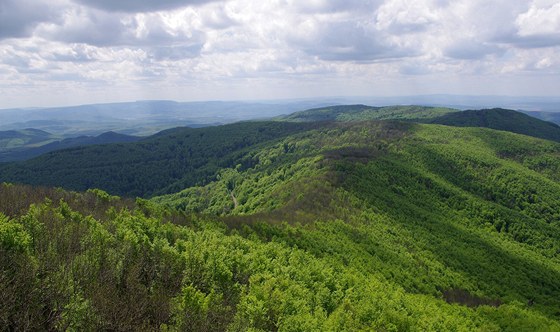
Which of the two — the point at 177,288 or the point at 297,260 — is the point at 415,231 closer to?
→ the point at 297,260

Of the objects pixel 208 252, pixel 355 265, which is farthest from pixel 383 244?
pixel 208 252

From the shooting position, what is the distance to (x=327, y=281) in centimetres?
6700

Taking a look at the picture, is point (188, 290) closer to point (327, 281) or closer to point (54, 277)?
point (54, 277)

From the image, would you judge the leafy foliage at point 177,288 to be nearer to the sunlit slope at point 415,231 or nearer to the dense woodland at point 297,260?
the dense woodland at point 297,260

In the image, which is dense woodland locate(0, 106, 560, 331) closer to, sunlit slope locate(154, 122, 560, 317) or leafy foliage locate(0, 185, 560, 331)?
leafy foliage locate(0, 185, 560, 331)

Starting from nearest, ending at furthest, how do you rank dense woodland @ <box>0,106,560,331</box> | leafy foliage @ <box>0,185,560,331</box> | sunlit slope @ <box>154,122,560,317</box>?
1. leafy foliage @ <box>0,185,560,331</box>
2. dense woodland @ <box>0,106,560,331</box>
3. sunlit slope @ <box>154,122,560,317</box>

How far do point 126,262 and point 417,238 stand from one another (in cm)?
11596

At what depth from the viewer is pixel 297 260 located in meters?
77.1

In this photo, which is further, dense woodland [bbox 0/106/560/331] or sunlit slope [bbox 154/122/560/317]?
sunlit slope [bbox 154/122/560/317]

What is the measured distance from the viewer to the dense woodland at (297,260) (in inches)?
1204

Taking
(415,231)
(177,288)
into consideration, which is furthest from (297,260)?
(415,231)

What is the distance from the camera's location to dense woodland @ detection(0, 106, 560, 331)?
1204 inches

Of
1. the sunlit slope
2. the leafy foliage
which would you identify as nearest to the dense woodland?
the leafy foliage

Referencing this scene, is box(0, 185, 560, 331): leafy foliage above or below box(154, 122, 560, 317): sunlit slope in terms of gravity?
above
